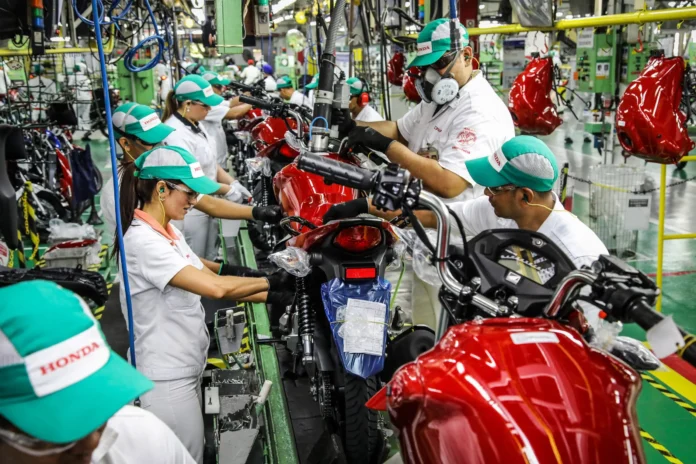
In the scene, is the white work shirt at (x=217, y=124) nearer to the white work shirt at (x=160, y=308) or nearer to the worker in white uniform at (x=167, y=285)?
the worker in white uniform at (x=167, y=285)

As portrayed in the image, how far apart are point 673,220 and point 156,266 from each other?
8907 millimetres

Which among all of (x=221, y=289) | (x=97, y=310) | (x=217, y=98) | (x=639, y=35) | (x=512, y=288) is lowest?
(x=97, y=310)

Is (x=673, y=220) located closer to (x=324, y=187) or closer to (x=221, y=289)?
(x=324, y=187)

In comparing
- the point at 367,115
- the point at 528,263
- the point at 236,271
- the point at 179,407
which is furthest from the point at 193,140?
the point at 528,263

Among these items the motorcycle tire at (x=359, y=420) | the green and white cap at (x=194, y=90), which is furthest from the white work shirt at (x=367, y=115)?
the motorcycle tire at (x=359, y=420)

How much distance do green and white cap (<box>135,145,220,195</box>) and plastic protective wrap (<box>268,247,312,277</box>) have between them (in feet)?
1.62

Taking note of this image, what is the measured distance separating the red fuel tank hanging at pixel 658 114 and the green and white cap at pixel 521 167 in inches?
109

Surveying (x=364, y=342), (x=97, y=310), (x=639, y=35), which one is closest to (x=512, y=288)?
(x=364, y=342)

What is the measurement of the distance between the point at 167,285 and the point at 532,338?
1.80 meters

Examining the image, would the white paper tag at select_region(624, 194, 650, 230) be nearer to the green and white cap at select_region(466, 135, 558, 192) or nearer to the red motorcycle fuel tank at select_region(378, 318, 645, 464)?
the green and white cap at select_region(466, 135, 558, 192)

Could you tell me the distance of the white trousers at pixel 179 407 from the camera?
310 cm

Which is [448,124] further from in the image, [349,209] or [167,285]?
[167,285]

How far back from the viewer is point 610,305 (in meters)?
1.65

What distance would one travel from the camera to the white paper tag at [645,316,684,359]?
4.93ft
